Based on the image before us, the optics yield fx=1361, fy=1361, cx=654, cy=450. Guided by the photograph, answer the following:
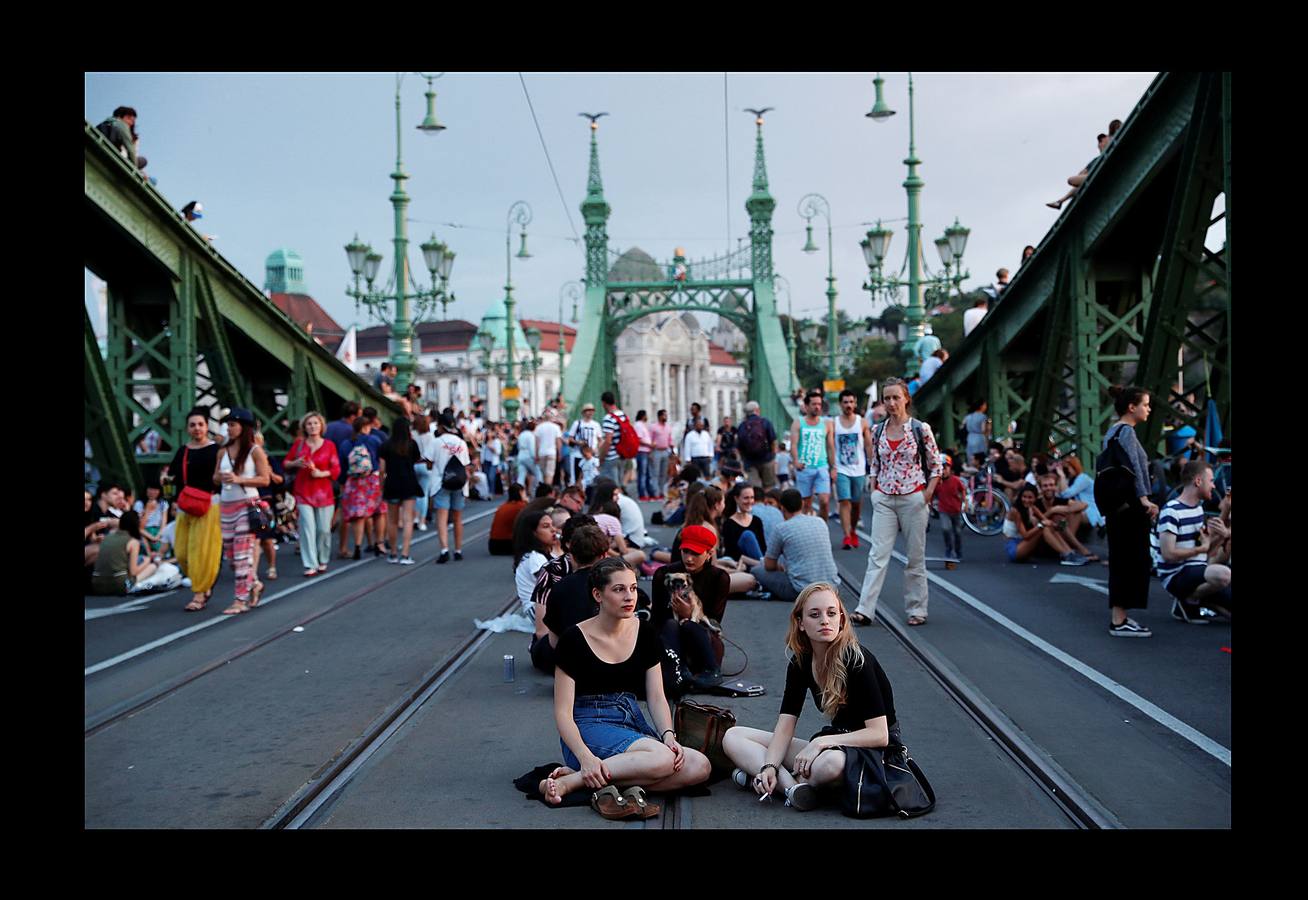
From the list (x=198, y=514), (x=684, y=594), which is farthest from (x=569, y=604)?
(x=198, y=514)

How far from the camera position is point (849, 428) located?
15.8 meters

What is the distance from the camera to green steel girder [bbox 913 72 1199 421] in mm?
12766

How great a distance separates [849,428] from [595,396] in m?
37.9

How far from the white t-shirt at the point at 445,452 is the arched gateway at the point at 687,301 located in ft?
106

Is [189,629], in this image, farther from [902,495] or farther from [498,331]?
[498,331]

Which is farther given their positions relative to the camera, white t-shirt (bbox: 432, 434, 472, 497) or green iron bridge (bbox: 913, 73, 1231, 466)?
white t-shirt (bbox: 432, 434, 472, 497)

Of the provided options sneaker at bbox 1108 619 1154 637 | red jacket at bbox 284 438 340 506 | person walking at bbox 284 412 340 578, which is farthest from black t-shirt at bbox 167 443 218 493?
sneaker at bbox 1108 619 1154 637

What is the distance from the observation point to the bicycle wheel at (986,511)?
17292 mm

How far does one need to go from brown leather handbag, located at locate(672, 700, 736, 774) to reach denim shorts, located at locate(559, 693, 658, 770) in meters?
0.21

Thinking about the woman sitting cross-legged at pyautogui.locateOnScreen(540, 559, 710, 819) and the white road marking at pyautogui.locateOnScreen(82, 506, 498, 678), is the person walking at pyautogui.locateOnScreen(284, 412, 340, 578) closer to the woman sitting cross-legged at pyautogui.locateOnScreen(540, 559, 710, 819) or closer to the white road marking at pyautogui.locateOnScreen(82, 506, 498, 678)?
the white road marking at pyautogui.locateOnScreen(82, 506, 498, 678)

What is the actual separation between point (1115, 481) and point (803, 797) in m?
4.91

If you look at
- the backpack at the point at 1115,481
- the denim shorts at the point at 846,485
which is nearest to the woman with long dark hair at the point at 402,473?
the denim shorts at the point at 846,485

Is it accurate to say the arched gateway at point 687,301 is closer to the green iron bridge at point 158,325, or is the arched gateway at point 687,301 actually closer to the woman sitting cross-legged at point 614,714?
the green iron bridge at point 158,325

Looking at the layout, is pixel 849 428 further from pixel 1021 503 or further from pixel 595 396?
pixel 595 396
